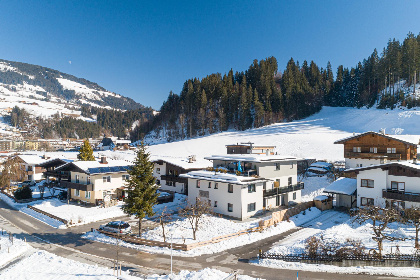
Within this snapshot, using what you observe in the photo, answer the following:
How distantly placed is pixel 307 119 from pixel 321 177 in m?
64.2

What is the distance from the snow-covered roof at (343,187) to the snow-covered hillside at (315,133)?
61.0ft

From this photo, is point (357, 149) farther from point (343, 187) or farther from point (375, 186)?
point (375, 186)

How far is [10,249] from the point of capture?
25531 mm

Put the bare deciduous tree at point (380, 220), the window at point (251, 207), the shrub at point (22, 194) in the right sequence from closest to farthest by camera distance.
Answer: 1. the bare deciduous tree at point (380, 220)
2. the window at point (251, 207)
3. the shrub at point (22, 194)

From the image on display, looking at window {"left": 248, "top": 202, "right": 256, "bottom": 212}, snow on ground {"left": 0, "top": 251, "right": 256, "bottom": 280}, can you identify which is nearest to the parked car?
snow on ground {"left": 0, "top": 251, "right": 256, "bottom": 280}

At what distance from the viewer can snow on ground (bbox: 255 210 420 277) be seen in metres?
20.2

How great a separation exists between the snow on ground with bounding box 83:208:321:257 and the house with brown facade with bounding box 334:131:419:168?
21.4m

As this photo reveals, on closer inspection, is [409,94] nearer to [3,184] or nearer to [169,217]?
Result: [169,217]

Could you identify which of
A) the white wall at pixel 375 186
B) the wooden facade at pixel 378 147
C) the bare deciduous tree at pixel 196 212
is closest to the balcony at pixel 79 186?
the bare deciduous tree at pixel 196 212

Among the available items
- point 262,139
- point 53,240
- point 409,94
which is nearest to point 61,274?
point 53,240

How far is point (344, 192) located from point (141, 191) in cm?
2668

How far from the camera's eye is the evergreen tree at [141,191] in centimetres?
2853

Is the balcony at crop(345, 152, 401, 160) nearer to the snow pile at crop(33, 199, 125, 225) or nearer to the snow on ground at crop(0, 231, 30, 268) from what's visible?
the snow pile at crop(33, 199, 125, 225)

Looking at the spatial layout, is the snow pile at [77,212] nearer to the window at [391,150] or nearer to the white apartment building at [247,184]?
the white apartment building at [247,184]
